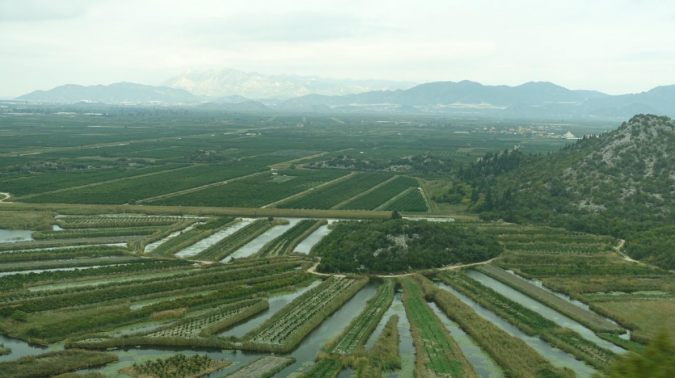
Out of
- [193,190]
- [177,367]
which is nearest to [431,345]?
[177,367]

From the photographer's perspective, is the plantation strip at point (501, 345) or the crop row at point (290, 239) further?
the crop row at point (290, 239)

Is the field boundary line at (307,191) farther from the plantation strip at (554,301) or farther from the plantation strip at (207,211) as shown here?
the plantation strip at (554,301)

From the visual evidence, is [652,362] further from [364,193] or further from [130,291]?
[364,193]

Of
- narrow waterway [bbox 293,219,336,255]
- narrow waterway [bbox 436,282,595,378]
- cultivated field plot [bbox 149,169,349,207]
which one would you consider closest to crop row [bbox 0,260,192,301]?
narrow waterway [bbox 293,219,336,255]

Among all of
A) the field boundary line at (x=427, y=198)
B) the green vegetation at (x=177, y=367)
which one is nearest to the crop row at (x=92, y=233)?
the green vegetation at (x=177, y=367)

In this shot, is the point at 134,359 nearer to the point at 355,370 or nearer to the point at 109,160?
the point at 355,370

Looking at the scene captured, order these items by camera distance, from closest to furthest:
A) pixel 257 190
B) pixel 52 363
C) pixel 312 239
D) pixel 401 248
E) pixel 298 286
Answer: pixel 52 363 → pixel 298 286 → pixel 401 248 → pixel 312 239 → pixel 257 190
